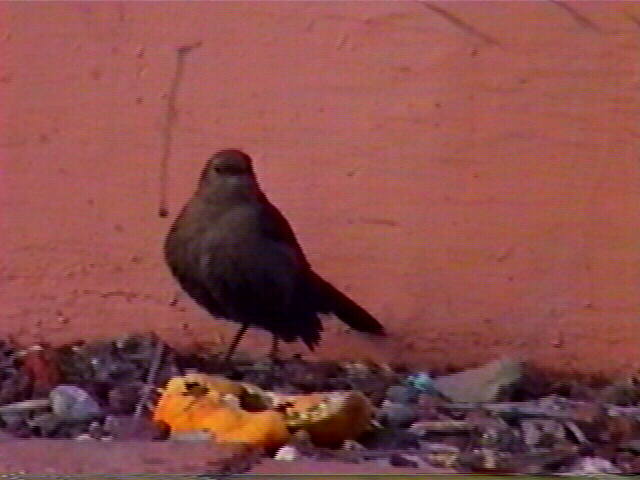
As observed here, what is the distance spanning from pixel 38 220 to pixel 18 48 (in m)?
0.22

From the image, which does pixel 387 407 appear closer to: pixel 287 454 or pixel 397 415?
pixel 397 415

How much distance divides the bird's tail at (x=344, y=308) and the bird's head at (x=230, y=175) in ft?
0.49

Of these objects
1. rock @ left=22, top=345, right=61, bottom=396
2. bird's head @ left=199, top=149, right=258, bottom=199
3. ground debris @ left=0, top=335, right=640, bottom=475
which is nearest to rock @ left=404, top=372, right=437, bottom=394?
ground debris @ left=0, top=335, right=640, bottom=475

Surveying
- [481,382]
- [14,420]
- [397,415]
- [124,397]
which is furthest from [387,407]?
[14,420]

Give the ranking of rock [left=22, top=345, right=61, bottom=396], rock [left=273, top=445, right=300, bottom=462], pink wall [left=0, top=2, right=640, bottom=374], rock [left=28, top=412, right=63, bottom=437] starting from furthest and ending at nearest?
pink wall [left=0, top=2, right=640, bottom=374], rock [left=22, top=345, right=61, bottom=396], rock [left=28, top=412, right=63, bottom=437], rock [left=273, top=445, right=300, bottom=462]

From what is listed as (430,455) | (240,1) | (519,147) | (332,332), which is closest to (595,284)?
(519,147)

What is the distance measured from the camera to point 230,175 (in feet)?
4.80

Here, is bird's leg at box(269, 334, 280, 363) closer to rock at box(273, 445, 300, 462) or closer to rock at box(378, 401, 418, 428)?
rock at box(378, 401, 418, 428)

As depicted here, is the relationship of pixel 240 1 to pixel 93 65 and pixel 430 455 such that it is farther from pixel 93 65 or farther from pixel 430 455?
pixel 430 455

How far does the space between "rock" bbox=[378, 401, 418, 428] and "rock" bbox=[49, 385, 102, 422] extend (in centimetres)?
32

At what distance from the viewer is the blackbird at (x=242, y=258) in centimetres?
143

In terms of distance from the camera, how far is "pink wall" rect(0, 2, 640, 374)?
155cm

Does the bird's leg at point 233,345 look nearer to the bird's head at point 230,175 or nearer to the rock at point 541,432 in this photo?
the bird's head at point 230,175

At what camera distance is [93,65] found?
1.56 meters
